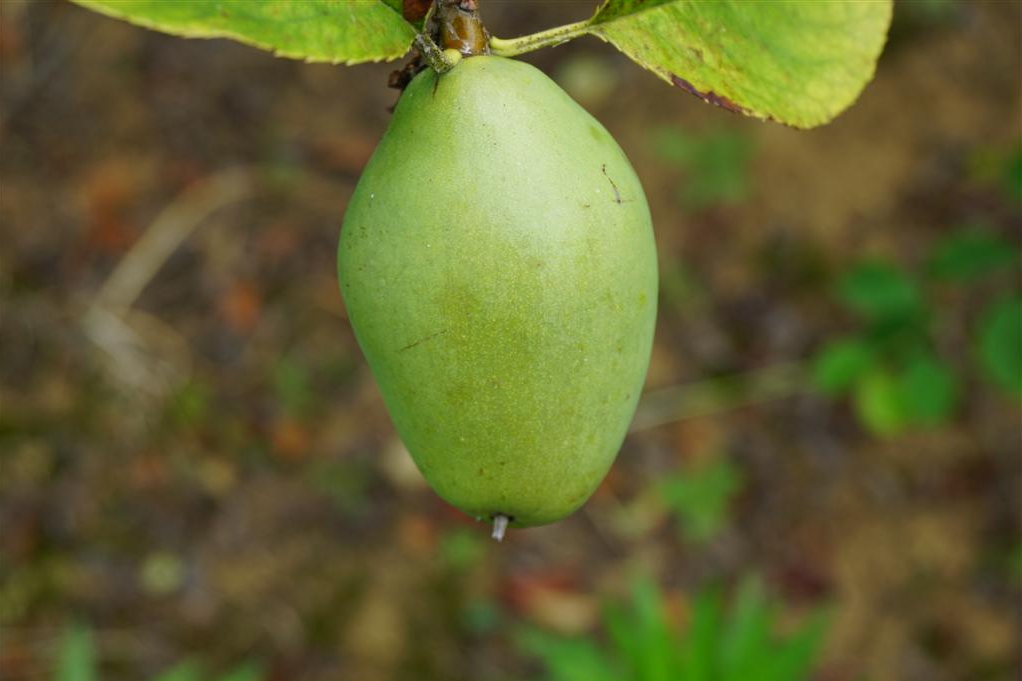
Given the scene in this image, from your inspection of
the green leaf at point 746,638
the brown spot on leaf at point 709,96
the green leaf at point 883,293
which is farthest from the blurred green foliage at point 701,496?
the brown spot on leaf at point 709,96

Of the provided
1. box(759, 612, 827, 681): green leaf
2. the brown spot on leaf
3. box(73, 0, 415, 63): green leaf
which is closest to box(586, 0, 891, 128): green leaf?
the brown spot on leaf

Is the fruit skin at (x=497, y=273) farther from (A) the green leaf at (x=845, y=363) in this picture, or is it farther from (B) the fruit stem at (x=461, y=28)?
(A) the green leaf at (x=845, y=363)

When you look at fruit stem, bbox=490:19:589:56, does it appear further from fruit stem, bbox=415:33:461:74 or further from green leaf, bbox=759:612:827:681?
green leaf, bbox=759:612:827:681

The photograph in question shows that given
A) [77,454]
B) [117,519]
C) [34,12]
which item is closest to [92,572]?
[117,519]

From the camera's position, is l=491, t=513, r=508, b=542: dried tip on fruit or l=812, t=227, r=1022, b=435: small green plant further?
l=812, t=227, r=1022, b=435: small green plant

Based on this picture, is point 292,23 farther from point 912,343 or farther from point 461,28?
point 912,343

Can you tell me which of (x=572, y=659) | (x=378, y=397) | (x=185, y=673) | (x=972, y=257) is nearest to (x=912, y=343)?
(x=972, y=257)

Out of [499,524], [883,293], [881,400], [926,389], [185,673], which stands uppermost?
[499,524]
